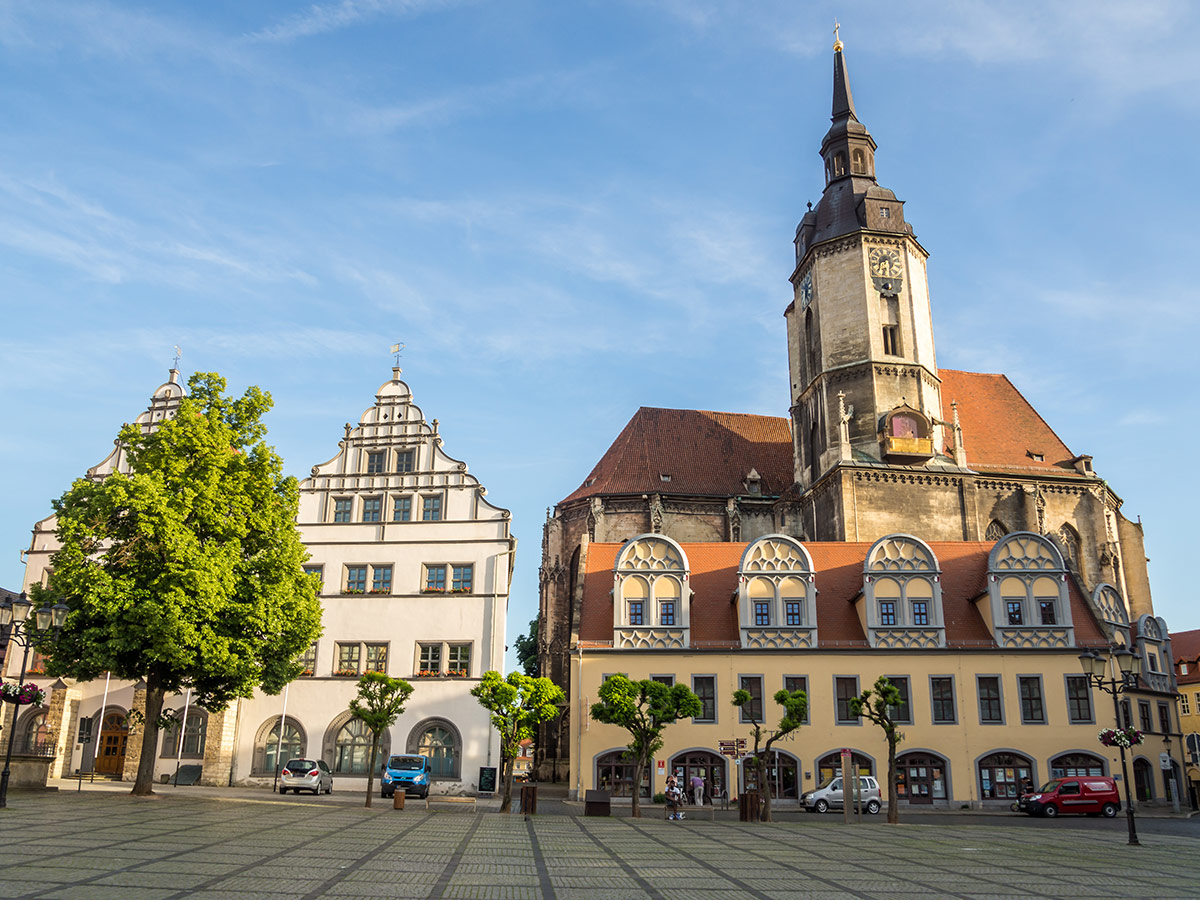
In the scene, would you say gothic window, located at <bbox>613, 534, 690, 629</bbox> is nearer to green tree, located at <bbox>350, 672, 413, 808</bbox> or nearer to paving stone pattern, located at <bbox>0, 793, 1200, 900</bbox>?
green tree, located at <bbox>350, 672, 413, 808</bbox>

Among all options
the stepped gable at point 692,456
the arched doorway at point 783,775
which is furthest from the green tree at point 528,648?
the arched doorway at point 783,775

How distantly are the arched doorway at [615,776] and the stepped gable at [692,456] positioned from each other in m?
20.0

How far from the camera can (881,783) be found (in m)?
34.0

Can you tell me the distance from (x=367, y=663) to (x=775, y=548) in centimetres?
1627

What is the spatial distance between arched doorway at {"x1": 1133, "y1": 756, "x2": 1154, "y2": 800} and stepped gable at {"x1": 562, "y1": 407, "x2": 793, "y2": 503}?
22878 mm

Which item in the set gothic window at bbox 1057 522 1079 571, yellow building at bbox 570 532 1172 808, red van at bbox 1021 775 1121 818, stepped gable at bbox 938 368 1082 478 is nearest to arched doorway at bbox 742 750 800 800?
yellow building at bbox 570 532 1172 808

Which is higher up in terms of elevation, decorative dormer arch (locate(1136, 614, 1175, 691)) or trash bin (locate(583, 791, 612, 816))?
decorative dormer arch (locate(1136, 614, 1175, 691))

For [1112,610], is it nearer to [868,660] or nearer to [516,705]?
[868,660]

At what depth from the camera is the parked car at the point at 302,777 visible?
3262 cm

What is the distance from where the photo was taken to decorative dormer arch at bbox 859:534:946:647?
3597cm

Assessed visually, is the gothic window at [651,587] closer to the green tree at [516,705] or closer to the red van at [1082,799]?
the green tree at [516,705]

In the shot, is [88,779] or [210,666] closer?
[210,666]

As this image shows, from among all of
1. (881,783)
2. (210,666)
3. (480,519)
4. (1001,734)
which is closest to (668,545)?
(480,519)

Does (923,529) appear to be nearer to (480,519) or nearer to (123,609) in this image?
(480,519)
